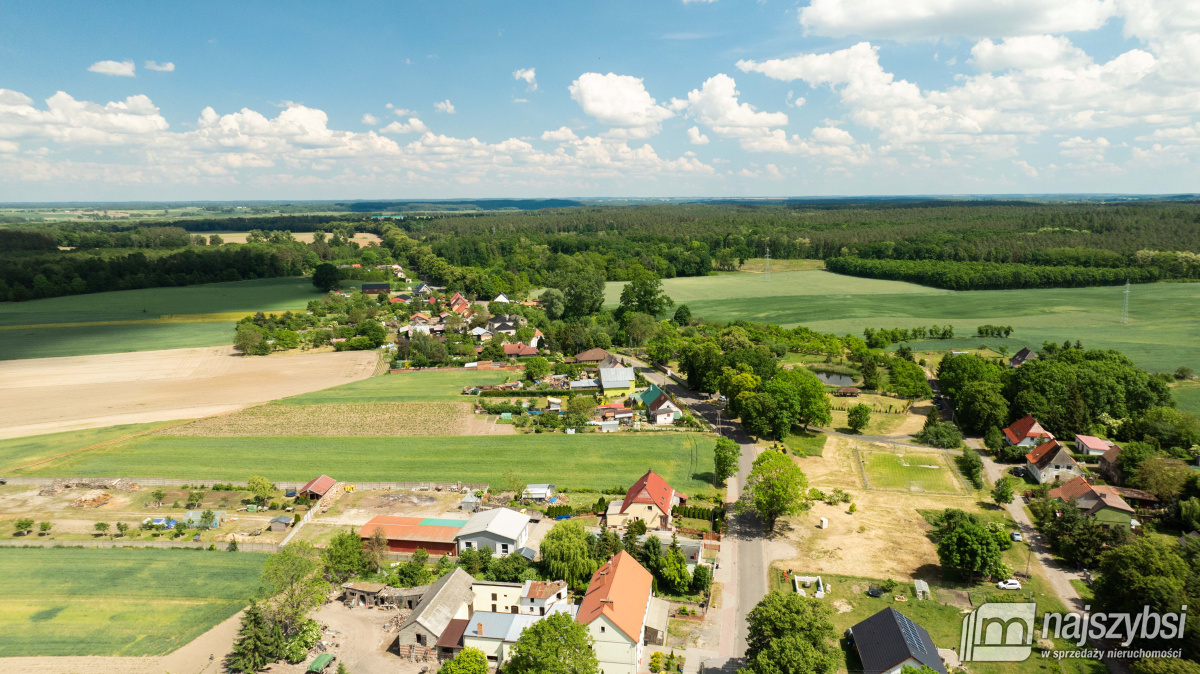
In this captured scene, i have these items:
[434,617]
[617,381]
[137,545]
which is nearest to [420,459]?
[137,545]

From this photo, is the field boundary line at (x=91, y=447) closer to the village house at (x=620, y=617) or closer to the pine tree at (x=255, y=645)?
the pine tree at (x=255, y=645)

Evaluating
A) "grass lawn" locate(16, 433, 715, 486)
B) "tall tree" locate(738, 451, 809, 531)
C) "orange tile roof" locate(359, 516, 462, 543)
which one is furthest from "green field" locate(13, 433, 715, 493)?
"orange tile roof" locate(359, 516, 462, 543)

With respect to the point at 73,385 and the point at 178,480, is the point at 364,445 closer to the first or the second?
the point at 178,480

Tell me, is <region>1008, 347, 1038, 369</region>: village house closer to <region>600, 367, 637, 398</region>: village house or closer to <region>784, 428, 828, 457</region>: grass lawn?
<region>784, 428, 828, 457</region>: grass lawn

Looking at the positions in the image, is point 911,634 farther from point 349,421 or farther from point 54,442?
point 54,442

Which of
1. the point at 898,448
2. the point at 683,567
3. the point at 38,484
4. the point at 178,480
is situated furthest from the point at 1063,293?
the point at 38,484
